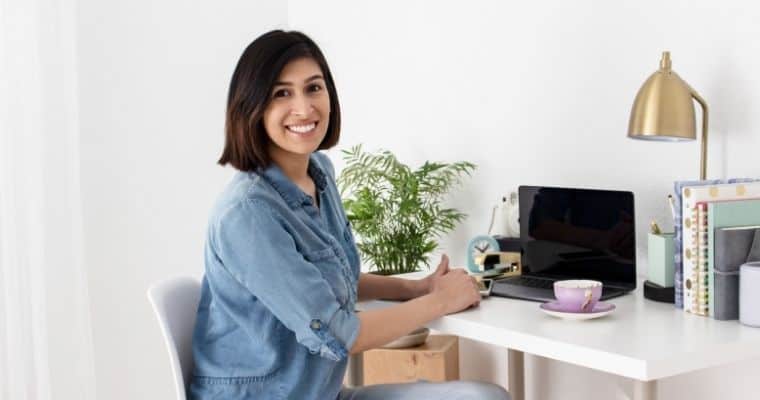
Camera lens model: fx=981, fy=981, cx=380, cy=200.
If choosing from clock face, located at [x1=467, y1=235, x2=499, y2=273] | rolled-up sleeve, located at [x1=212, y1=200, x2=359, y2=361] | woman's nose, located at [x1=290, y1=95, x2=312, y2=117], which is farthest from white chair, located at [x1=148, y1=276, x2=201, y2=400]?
clock face, located at [x1=467, y1=235, x2=499, y2=273]

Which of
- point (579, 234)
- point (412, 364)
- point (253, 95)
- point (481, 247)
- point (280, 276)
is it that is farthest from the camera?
point (412, 364)

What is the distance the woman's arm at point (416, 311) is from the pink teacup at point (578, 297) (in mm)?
182

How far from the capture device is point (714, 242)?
175 cm

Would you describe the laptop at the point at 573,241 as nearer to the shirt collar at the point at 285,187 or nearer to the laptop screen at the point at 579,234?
the laptop screen at the point at 579,234

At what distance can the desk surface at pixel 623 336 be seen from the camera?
1.48m

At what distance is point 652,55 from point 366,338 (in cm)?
99

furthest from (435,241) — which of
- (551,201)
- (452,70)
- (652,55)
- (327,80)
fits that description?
(327,80)

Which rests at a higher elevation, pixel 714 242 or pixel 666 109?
pixel 666 109

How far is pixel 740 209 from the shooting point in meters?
1.76

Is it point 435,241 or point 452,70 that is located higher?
point 452,70

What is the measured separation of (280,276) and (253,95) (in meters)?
0.33

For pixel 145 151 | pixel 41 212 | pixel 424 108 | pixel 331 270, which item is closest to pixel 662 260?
pixel 331 270

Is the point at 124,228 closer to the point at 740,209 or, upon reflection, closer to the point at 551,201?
the point at 551,201

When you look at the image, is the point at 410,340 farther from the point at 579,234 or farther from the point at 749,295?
the point at 749,295
